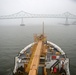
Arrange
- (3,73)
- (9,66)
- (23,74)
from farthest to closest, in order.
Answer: (9,66), (3,73), (23,74)

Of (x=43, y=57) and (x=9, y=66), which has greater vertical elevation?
(x=43, y=57)

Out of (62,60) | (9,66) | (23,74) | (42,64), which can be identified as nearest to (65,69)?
(62,60)

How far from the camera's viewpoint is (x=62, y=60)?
21.5 m

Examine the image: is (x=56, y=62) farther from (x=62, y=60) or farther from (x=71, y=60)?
(x=71, y=60)

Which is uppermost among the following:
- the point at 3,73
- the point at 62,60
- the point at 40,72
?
the point at 62,60

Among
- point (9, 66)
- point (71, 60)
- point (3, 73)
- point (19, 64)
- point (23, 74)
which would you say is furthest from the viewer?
point (71, 60)

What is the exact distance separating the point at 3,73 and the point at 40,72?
7.56 m

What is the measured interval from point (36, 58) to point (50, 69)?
6.40 meters

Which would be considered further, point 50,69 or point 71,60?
point 71,60

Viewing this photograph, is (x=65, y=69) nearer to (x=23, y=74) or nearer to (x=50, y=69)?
(x=50, y=69)

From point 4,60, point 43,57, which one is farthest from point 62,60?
point 4,60

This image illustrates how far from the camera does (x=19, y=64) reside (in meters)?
21.0

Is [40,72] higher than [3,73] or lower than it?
higher

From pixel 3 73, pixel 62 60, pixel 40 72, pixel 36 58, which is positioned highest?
pixel 36 58
